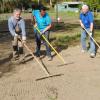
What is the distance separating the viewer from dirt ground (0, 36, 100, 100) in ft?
25.3

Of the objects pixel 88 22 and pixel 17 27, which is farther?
pixel 88 22

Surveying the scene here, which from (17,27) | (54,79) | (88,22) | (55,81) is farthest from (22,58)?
(55,81)

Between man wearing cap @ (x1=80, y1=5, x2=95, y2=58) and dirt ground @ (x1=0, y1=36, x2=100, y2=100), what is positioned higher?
man wearing cap @ (x1=80, y1=5, x2=95, y2=58)

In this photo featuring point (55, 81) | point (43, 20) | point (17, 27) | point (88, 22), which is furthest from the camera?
point (88, 22)

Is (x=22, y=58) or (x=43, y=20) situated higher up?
(x=43, y=20)

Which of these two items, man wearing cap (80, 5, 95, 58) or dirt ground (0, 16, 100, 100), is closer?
dirt ground (0, 16, 100, 100)

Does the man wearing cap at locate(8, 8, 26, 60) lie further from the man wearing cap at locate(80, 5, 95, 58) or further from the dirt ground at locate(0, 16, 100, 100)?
the man wearing cap at locate(80, 5, 95, 58)

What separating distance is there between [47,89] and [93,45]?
447cm

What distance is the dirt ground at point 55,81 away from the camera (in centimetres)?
771

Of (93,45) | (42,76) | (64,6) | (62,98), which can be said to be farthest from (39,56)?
(64,6)

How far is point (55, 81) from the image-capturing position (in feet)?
29.2

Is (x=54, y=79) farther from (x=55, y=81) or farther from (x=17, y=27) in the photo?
(x=17, y=27)

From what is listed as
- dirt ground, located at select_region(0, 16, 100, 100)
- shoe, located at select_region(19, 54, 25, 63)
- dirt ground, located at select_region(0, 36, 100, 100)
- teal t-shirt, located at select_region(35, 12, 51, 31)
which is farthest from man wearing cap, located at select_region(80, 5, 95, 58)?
shoe, located at select_region(19, 54, 25, 63)

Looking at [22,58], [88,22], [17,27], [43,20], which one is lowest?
[22,58]
